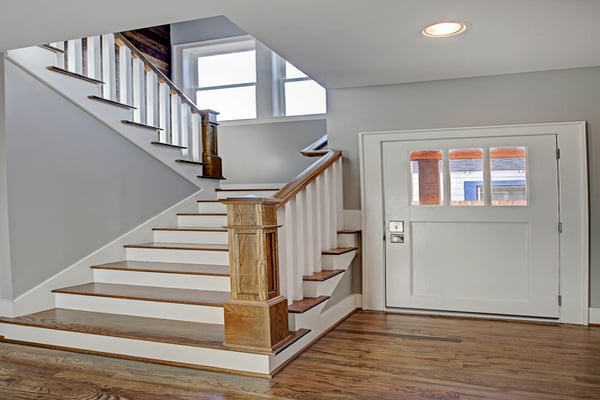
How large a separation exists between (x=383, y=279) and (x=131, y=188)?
230cm

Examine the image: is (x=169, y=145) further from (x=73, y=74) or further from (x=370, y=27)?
(x=370, y=27)

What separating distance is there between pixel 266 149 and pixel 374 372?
359cm

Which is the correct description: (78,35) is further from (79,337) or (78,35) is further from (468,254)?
(468,254)

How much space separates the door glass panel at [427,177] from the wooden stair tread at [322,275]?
2.93ft

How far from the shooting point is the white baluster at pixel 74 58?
3736 mm

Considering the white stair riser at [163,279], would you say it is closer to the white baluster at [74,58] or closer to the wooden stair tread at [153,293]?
the wooden stair tread at [153,293]

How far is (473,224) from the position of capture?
12.1ft

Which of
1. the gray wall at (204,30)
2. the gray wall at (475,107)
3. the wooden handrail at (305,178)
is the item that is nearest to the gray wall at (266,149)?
the gray wall at (204,30)

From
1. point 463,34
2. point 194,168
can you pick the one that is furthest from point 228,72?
point 463,34

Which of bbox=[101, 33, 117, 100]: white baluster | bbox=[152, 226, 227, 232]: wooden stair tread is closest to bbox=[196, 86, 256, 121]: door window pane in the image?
bbox=[152, 226, 227, 232]: wooden stair tread

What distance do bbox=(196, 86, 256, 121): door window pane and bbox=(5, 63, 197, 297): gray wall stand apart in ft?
6.84

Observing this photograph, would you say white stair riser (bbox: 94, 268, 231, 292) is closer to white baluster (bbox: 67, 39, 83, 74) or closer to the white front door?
the white front door

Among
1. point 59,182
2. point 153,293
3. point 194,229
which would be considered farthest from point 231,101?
point 153,293

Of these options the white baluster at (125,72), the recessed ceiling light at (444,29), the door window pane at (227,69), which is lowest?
the recessed ceiling light at (444,29)
